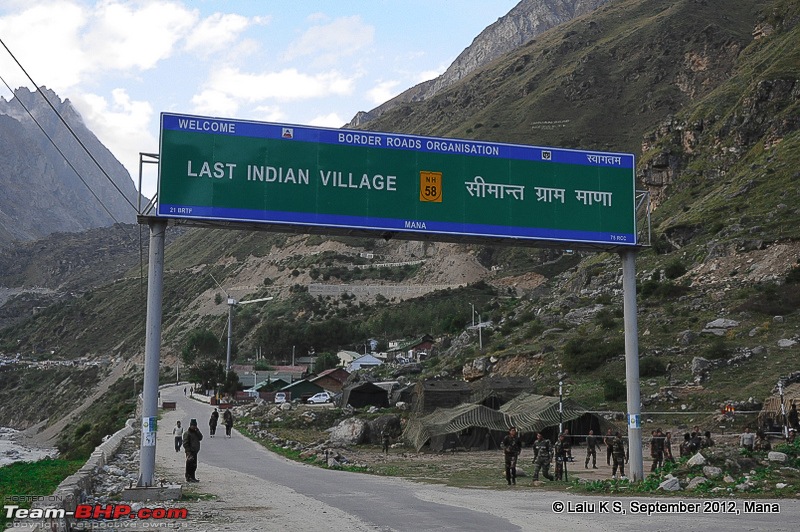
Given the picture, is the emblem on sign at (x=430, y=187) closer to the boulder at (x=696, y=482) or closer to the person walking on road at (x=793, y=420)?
the boulder at (x=696, y=482)

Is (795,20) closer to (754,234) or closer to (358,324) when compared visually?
(754,234)

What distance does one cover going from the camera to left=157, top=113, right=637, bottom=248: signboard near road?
52.2 feet

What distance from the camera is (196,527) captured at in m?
11.4

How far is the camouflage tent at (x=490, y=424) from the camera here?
3275 cm

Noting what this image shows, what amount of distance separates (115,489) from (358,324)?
92074 mm

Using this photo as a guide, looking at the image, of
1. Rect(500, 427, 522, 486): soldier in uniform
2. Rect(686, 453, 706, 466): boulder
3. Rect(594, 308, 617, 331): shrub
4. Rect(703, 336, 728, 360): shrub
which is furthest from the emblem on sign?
Rect(594, 308, 617, 331): shrub

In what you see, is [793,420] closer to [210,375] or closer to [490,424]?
[490,424]

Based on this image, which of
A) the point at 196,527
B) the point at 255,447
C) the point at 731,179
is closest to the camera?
the point at 196,527

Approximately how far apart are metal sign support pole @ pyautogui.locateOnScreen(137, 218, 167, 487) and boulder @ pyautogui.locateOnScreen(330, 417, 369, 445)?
65.0ft

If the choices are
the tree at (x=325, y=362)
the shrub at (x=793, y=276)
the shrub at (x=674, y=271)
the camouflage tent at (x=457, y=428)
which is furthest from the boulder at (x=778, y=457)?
the tree at (x=325, y=362)

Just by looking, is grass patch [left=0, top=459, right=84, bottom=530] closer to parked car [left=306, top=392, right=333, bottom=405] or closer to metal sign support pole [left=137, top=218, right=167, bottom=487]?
metal sign support pole [left=137, top=218, right=167, bottom=487]

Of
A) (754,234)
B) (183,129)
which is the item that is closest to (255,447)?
(183,129)

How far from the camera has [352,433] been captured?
35.3 m

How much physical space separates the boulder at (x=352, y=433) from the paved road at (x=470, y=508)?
43.2 feet
